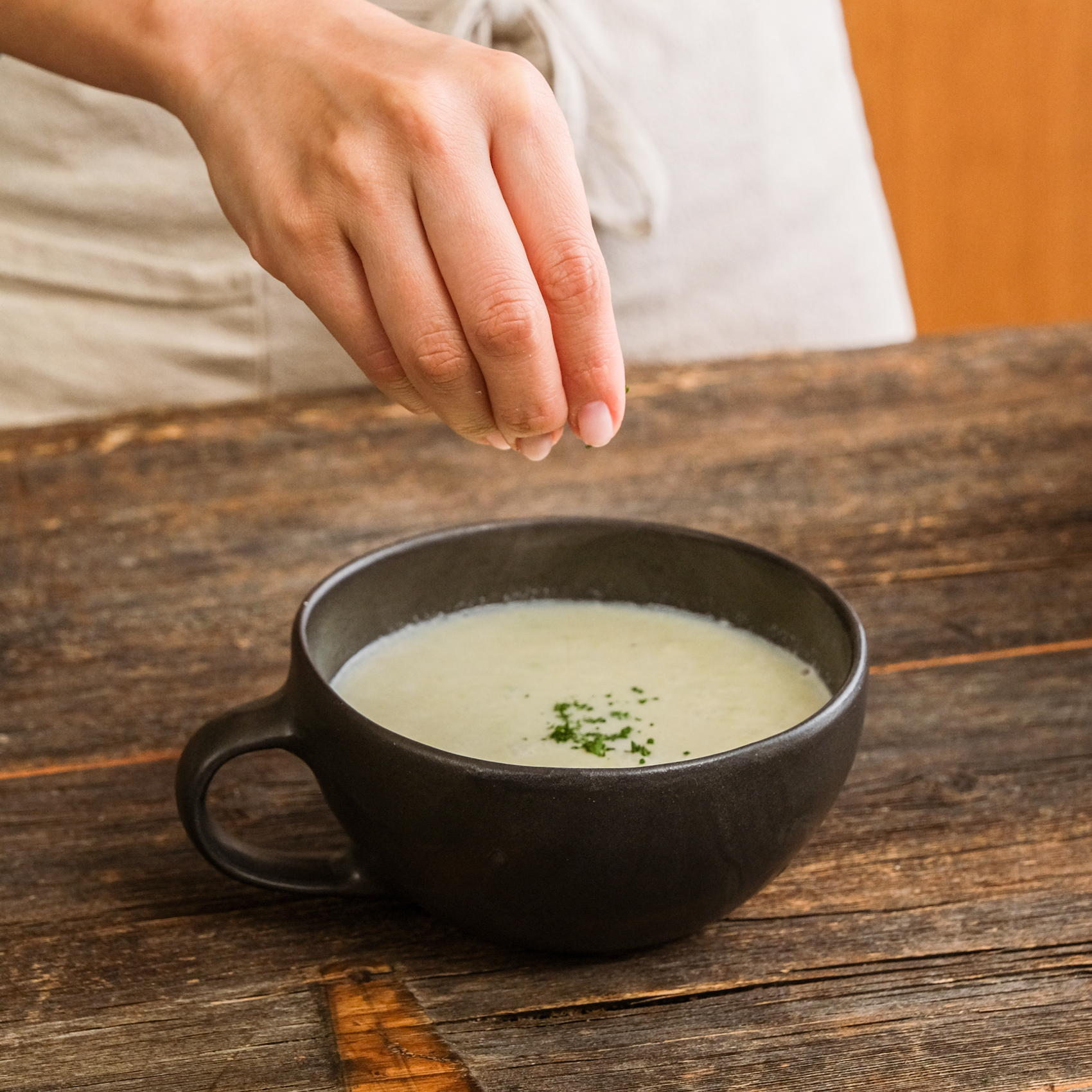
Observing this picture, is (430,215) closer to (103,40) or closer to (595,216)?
(103,40)

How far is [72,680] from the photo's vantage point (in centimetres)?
74

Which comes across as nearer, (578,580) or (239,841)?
(239,841)

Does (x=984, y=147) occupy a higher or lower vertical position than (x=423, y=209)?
lower

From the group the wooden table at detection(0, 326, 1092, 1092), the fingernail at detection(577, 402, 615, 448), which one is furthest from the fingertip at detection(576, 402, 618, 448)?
the wooden table at detection(0, 326, 1092, 1092)

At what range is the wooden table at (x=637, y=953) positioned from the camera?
0.48 meters

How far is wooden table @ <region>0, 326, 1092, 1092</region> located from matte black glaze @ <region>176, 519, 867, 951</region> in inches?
1.2

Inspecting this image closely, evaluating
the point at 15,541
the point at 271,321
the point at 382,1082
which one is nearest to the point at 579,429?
the point at 382,1082

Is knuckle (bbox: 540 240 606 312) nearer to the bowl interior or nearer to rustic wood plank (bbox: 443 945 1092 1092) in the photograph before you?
the bowl interior

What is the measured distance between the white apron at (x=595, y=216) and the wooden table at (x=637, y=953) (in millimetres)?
197

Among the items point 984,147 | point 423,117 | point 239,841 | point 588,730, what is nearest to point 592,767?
point 588,730

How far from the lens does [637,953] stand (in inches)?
20.6

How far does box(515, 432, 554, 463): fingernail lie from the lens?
58 cm

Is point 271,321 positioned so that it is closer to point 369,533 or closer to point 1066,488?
point 369,533

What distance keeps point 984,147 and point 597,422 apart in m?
2.48
